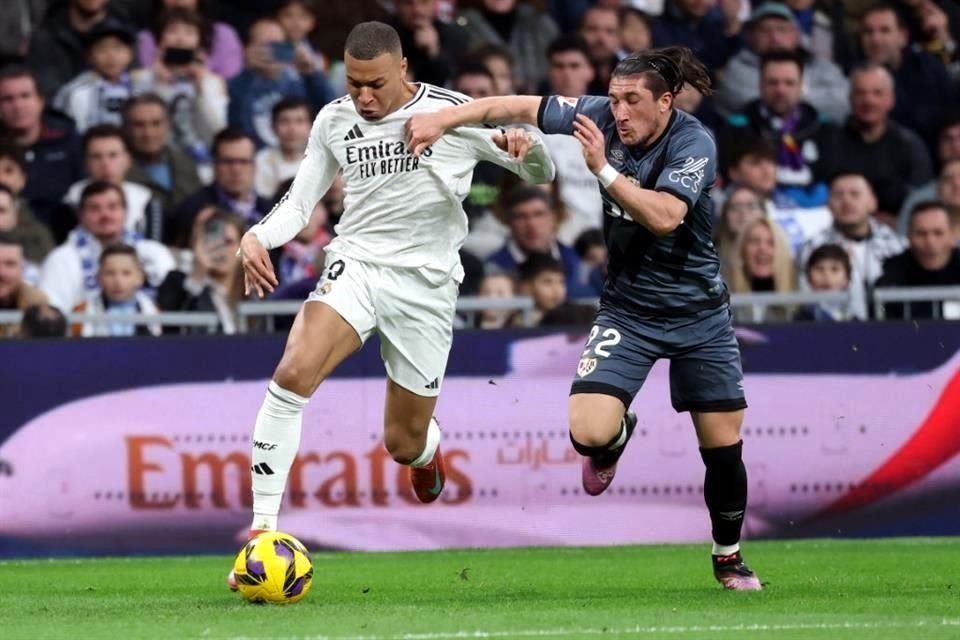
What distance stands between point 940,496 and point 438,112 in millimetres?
5157

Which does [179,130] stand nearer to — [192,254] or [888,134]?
[192,254]

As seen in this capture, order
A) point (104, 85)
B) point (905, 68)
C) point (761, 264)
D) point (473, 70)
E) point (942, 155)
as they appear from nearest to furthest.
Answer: point (761, 264), point (473, 70), point (104, 85), point (942, 155), point (905, 68)

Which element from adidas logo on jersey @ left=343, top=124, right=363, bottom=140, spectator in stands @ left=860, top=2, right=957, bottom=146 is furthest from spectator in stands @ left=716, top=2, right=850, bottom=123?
adidas logo on jersey @ left=343, top=124, right=363, bottom=140

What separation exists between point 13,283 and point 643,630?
677 centimetres

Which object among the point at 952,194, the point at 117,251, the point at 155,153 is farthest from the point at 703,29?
the point at 117,251

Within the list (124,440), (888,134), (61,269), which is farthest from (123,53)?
(888,134)

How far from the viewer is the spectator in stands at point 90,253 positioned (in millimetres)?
13109

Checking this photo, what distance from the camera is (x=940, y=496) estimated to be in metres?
12.1

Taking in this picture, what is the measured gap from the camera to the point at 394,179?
8883mm

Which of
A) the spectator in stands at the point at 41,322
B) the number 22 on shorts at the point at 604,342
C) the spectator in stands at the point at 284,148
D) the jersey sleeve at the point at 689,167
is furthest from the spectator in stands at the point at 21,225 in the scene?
the jersey sleeve at the point at 689,167

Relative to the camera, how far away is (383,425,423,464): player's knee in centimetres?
941

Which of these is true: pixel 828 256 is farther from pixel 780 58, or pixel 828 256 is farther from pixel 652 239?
pixel 652 239

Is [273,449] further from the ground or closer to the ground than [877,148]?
closer to the ground

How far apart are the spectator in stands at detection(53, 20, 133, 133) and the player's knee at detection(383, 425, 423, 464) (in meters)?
6.19
